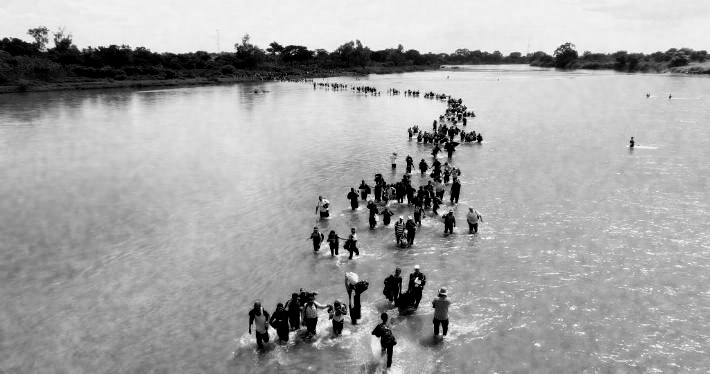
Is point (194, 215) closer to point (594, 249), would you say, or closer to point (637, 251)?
point (594, 249)

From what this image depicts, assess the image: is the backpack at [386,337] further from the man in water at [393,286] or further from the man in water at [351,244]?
the man in water at [351,244]

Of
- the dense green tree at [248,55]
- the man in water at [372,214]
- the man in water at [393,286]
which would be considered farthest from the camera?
the dense green tree at [248,55]

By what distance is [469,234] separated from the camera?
1970cm

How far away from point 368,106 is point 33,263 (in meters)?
58.5

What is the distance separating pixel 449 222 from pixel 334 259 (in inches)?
206

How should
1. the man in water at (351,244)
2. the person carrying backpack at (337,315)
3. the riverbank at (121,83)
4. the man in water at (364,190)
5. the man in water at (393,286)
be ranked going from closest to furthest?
the person carrying backpack at (337,315) → the man in water at (393,286) → the man in water at (351,244) → the man in water at (364,190) → the riverbank at (121,83)

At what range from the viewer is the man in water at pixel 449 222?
769 inches

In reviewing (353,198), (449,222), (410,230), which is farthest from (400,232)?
(353,198)

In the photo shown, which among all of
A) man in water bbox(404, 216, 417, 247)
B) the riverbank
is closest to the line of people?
man in water bbox(404, 216, 417, 247)

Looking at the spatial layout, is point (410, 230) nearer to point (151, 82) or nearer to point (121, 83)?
point (121, 83)

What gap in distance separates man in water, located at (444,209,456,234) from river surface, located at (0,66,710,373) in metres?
0.58

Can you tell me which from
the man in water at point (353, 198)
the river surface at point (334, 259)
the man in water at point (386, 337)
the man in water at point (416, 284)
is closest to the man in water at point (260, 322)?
the river surface at point (334, 259)

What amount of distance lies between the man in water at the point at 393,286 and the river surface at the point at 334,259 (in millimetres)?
421

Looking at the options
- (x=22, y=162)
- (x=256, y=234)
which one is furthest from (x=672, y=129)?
(x=22, y=162)
